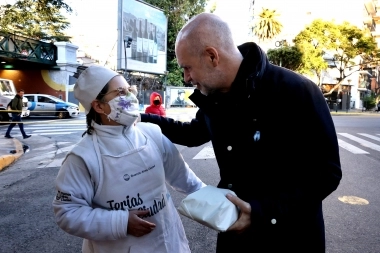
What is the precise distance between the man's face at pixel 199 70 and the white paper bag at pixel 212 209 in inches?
19.3

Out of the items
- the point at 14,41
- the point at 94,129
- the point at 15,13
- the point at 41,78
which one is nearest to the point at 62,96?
the point at 41,78

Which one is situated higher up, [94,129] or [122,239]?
[94,129]

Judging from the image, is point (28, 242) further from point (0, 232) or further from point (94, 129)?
point (94, 129)

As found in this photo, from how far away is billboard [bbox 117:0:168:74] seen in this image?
32.0 meters

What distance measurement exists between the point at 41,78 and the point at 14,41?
16.7ft

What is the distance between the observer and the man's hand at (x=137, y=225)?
1623mm

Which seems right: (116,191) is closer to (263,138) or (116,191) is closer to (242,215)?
(242,215)

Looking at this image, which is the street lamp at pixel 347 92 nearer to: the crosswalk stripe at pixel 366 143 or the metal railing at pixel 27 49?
the crosswalk stripe at pixel 366 143

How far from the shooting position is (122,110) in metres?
1.77

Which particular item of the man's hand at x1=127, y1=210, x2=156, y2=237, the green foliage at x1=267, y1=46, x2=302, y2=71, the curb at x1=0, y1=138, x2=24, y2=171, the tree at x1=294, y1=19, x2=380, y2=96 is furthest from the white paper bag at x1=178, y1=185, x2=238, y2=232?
the green foliage at x1=267, y1=46, x2=302, y2=71

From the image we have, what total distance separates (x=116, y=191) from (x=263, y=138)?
775 millimetres

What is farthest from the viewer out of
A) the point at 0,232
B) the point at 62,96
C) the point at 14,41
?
the point at 62,96

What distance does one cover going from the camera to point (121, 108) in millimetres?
1774

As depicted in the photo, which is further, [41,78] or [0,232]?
[41,78]
